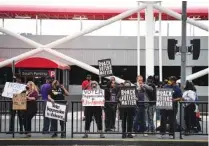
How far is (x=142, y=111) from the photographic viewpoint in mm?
14086

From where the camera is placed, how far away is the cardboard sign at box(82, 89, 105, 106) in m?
13.5

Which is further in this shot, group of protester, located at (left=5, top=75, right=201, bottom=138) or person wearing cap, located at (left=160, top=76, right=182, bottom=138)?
group of protester, located at (left=5, top=75, right=201, bottom=138)

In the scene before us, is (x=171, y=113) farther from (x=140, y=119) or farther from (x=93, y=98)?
(x=93, y=98)

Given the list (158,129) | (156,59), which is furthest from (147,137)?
(156,59)

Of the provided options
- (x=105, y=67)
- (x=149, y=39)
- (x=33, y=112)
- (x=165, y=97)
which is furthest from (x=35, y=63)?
(x=165, y=97)

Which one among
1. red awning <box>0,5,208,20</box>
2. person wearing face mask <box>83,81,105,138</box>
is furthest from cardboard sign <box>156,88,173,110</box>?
red awning <box>0,5,208,20</box>

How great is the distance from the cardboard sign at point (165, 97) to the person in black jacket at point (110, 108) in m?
1.27

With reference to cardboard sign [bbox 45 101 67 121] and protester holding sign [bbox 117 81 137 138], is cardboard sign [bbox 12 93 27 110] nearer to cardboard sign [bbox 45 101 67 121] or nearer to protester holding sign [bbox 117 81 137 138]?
cardboard sign [bbox 45 101 67 121]

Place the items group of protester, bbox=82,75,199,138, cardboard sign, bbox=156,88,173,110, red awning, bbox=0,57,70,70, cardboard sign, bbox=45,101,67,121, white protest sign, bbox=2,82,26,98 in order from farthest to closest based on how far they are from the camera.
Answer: red awning, bbox=0,57,70,70, white protest sign, bbox=2,82,26,98, group of protester, bbox=82,75,199,138, cardboard sign, bbox=45,101,67,121, cardboard sign, bbox=156,88,173,110

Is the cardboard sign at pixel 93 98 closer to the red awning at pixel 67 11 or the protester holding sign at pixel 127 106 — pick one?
the protester holding sign at pixel 127 106

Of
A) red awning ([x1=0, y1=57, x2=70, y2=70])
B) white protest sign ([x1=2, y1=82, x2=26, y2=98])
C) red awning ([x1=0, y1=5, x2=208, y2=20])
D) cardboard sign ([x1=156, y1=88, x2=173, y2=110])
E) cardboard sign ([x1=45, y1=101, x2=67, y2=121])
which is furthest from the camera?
red awning ([x1=0, y1=5, x2=208, y2=20])

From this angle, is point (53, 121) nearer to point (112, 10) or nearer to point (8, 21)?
point (112, 10)

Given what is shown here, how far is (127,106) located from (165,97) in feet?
3.47

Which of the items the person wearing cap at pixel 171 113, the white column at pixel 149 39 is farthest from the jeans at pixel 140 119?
the white column at pixel 149 39
